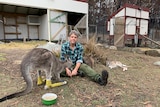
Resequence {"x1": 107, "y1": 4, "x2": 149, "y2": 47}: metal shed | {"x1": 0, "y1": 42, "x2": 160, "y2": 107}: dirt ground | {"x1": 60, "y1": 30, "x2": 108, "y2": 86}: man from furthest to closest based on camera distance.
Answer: {"x1": 107, "y1": 4, "x2": 149, "y2": 47}: metal shed, {"x1": 60, "y1": 30, "x2": 108, "y2": 86}: man, {"x1": 0, "y1": 42, "x2": 160, "y2": 107}: dirt ground

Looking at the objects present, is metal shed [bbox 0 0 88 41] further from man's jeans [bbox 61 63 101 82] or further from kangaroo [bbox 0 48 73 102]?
kangaroo [bbox 0 48 73 102]

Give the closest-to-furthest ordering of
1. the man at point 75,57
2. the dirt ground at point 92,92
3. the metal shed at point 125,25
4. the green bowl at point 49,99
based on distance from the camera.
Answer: the green bowl at point 49,99 → the dirt ground at point 92,92 → the man at point 75,57 → the metal shed at point 125,25

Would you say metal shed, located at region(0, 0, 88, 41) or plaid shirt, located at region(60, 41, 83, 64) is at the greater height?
metal shed, located at region(0, 0, 88, 41)

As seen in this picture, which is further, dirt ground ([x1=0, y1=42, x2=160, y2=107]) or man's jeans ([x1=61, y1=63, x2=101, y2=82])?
man's jeans ([x1=61, y1=63, x2=101, y2=82])

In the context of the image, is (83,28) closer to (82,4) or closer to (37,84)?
(82,4)

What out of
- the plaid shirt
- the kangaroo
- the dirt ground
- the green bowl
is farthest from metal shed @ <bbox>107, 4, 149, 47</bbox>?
the green bowl

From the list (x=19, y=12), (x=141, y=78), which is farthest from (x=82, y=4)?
(x=141, y=78)

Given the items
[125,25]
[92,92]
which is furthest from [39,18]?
[92,92]

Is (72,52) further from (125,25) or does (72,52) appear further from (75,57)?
(125,25)

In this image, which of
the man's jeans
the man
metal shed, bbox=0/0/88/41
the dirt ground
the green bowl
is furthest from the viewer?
metal shed, bbox=0/0/88/41

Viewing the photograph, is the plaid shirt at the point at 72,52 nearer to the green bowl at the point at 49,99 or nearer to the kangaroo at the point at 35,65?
the kangaroo at the point at 35,65

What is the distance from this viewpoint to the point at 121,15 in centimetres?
1225

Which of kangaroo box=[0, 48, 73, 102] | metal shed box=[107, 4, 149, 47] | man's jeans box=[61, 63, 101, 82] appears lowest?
man's jeans box=[61, 63, 101, 82]

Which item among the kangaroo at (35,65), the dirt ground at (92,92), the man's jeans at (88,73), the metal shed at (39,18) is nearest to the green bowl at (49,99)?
the dirt ground at (92,92)
